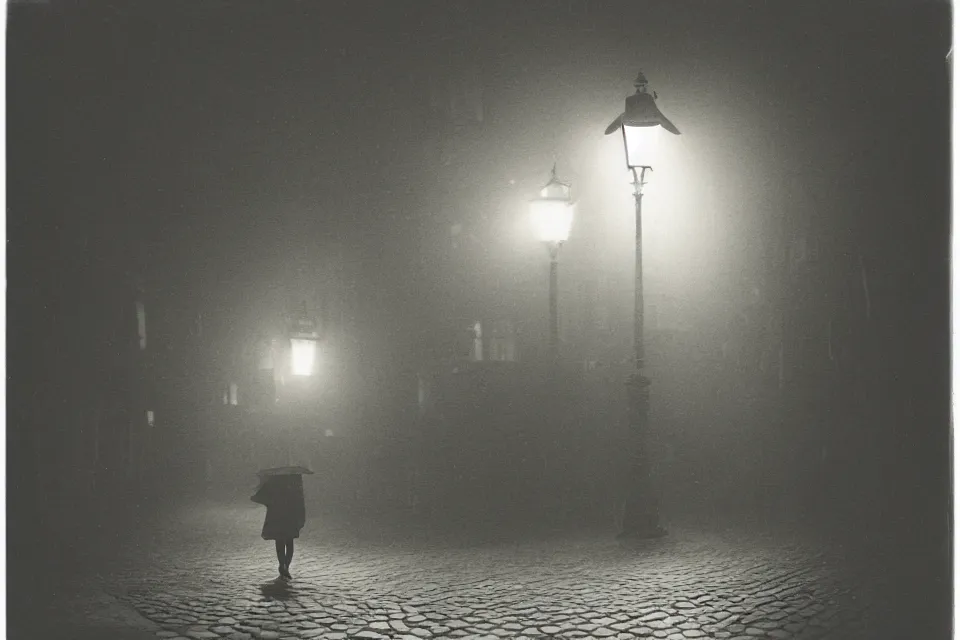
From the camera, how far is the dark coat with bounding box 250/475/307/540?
5402 mm

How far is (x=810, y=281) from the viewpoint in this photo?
6.04 m

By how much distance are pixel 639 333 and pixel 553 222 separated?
952 mm

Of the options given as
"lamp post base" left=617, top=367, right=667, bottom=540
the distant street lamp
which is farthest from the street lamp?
the distant street lamp

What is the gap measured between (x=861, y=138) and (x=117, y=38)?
4.93 m

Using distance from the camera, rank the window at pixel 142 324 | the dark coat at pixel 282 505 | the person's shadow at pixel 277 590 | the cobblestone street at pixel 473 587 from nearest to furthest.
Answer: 1. the cobblestone street at pixel 473 587
2. the person's shadow at pixel 277 590
3. the dark coat at pixel 282 505
4. the window at pixel 142 324

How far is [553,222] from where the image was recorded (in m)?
5.86

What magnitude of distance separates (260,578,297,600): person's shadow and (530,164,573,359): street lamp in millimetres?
2205

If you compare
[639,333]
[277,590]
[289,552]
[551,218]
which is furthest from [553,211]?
[277,590]

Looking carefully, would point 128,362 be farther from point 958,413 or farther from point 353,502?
point 958,413

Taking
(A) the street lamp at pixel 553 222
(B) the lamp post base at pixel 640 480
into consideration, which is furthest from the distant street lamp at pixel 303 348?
(B) the lamp post base at pixel 640 480

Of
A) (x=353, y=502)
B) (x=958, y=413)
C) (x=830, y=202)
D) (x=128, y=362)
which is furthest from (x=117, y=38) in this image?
(x=958, y=413)

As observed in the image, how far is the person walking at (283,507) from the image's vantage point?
17.7ft

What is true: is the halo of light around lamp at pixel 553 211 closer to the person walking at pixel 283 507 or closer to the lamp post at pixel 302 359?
the lamp post at pixel 302 359

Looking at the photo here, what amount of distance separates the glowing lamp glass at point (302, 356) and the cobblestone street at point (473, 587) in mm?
937
